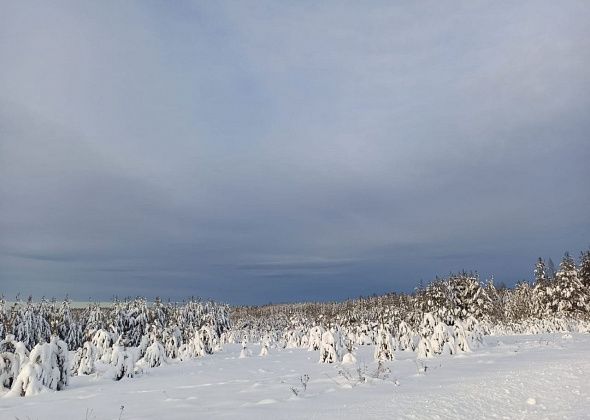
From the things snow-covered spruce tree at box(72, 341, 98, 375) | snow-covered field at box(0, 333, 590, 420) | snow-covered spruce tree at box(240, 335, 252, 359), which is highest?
snow-covered field at box(0, 333, 590, 420)

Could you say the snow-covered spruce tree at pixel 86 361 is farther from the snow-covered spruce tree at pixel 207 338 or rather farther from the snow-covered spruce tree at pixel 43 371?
the snow-covered spruce tree at pixel 207 338

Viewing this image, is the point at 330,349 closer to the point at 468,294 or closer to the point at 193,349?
the point at 193,349

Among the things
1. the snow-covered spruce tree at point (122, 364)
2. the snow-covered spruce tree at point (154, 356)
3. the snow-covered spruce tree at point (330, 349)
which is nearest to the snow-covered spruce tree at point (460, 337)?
the snow-covered spruce tree at point (330, 349)

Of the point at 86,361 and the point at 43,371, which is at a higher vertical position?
the point at 43,371

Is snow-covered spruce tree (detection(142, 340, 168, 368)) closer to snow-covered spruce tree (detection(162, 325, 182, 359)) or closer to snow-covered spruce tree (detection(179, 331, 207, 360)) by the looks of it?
snow-covered spruce tree (detection(179, 331, 207, 360))

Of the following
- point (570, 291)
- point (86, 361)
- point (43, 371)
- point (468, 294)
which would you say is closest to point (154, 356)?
point (86, 361)

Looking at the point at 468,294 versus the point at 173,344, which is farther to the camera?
the point at 468,294

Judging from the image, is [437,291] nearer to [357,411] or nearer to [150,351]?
[150,351]

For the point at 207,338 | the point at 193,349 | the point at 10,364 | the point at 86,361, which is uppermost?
the point at 10,364

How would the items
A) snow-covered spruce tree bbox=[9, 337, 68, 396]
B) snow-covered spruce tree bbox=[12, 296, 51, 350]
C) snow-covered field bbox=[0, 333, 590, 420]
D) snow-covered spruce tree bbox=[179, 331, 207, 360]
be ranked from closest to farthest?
snow-covered field bbox=[0, 333, 590, 420] → snow-covered spruce tree bbox=[9, 337, 68, 396] → snow-covered spruce tree bbox=[179, 331, 207, 360] → snow-covered spruce tree bbox=[12, 296, 51, 350]

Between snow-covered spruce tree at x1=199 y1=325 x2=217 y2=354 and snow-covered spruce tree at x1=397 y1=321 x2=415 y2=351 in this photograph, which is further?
snow-covered spruce tree at x1=199 y1=325 x2=217 y2=354

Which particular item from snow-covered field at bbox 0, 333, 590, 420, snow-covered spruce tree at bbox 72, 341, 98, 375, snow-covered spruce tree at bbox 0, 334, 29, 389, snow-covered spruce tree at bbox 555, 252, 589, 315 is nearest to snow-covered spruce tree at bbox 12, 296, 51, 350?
snow-covered spruce tree at bbox 72, 341, 98, 375

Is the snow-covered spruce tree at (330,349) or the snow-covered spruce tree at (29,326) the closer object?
the snow-covered spruce tree at (330,349)

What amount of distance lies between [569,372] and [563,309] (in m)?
40.9
